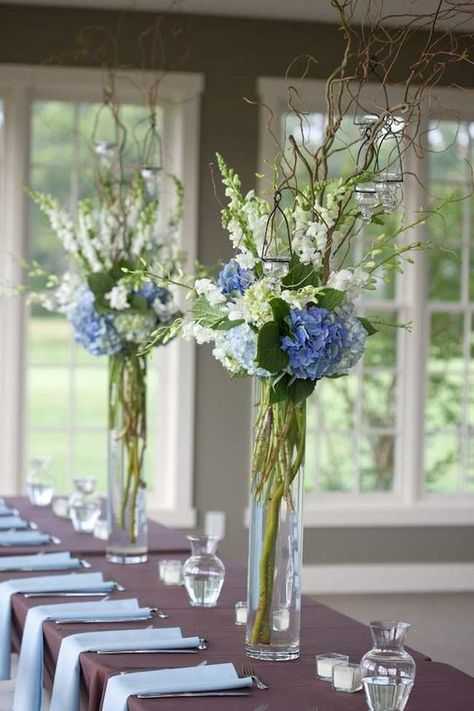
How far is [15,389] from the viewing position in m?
7.29

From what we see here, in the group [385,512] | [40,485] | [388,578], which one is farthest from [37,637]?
[388,578]

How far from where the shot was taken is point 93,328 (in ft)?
13.0

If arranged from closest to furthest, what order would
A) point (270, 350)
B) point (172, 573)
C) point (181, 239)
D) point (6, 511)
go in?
1. point (270, 350)
2. point (172, 573)
3. point (6, 511)
4. point (181, 239)

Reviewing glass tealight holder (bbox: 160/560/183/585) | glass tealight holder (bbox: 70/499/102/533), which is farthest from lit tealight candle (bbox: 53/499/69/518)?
glass tealight holder (bbox: 160/560/183/585)

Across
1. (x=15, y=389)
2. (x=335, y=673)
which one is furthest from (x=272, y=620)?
(x=15, y=389)

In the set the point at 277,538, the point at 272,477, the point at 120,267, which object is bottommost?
the point at 277,538

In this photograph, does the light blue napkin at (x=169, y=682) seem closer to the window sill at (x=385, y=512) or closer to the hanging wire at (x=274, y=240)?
the hanging wire at (x=274, y=240)

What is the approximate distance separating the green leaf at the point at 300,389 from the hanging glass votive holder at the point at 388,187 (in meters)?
0.41

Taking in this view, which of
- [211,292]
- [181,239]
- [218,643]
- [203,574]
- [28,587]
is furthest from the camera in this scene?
[181,239]

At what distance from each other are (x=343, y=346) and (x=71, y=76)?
499 centimetres

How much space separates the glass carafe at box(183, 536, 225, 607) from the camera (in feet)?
10.8

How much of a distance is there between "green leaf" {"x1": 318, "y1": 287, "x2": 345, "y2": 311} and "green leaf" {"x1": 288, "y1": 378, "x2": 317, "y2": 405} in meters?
0.17

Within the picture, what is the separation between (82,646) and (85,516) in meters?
1.64

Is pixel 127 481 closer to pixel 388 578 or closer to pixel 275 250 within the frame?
pixel 275 250
